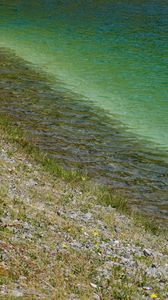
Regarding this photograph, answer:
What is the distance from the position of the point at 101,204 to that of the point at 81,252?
4853mm

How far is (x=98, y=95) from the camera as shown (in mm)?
34844

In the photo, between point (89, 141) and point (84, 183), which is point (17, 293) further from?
point (89, 141)

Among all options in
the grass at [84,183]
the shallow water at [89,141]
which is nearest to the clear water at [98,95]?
the shallow water at [89,141]

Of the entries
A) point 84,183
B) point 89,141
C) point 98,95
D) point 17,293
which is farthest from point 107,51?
point 17,293

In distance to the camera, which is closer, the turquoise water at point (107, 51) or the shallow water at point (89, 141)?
the shallow water at point (89, 141)

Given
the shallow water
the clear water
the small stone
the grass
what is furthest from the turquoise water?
the small stone

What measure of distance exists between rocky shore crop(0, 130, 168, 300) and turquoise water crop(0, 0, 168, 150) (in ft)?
30.5

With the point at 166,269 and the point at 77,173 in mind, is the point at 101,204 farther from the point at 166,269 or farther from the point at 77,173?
the point at 166,269

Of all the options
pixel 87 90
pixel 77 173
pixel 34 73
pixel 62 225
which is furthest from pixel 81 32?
pixel 62 225

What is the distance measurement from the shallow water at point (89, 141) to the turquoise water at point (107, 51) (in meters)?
1.33

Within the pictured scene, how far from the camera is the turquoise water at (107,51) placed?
107ft

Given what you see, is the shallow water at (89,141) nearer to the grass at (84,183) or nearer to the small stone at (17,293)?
the grass at (84,183)

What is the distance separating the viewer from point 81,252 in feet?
46.0

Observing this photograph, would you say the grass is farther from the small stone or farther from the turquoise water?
the small stone
